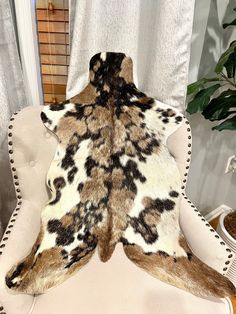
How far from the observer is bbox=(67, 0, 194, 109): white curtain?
1063mm

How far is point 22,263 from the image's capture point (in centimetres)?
86

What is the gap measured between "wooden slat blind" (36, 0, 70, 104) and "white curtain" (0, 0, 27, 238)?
0.15m

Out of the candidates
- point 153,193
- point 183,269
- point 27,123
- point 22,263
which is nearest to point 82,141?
point 27,123

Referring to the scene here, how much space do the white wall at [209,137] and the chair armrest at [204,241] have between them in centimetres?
69

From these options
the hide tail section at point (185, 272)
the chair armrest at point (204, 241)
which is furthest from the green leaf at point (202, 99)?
the hide tail section at point (185, 272)

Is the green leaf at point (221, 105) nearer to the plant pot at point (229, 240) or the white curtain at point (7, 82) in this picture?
the plant pot at point (229, 240)

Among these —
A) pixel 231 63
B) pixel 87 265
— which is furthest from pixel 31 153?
pixel 231 63

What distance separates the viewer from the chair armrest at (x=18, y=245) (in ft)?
2.62

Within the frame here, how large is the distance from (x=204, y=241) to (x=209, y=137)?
0.86m

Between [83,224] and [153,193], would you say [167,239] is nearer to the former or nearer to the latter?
[153,193]

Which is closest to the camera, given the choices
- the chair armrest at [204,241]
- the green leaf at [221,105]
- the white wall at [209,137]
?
the chair armrest at [204,241]

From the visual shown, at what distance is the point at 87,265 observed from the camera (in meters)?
0.95

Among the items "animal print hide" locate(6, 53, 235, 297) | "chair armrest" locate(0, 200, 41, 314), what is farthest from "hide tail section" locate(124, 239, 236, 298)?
"chair armrest" locate(0, 200, 41, 314)

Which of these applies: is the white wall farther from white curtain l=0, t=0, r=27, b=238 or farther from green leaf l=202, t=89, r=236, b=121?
white curtain l=0, t=0, r=27, b=238
